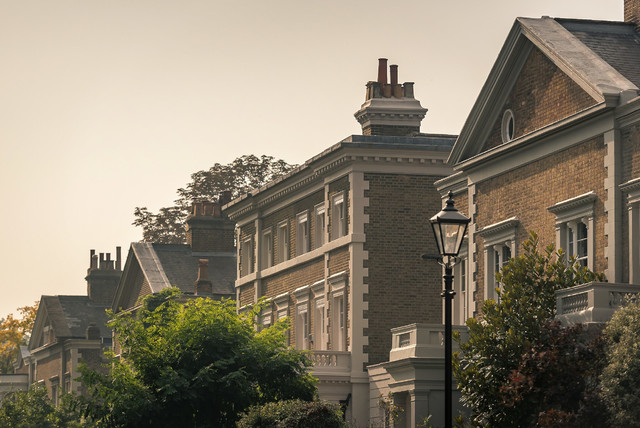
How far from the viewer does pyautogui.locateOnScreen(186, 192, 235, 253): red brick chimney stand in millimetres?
69812

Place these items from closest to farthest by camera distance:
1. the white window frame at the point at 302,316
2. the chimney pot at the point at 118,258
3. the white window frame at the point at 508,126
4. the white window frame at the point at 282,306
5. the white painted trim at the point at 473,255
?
the white window frame at the point at 508,126 → the white painted trim at the point at 473,255 → the white window frame at the point at 302,316 → the white window frame at the point at 282,306 → the chimney pot at the point at 118,258

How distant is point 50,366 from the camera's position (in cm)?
8450

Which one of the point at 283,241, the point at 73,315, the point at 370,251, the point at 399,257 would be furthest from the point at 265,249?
the point at 73,315

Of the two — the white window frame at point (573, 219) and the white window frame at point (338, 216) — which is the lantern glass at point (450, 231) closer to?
the white window frame at point (573, 219)

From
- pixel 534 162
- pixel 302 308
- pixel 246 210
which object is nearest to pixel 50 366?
pixel 246 210

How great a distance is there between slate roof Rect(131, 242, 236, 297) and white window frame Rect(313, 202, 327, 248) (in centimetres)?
1835

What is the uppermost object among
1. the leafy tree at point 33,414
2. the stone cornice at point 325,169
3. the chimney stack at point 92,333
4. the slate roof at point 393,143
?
the slate roof at point 393,143

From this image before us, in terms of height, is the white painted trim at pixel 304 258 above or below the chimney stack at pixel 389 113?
below

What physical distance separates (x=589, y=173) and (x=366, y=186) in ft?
44.5

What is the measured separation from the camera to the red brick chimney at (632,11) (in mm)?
34281

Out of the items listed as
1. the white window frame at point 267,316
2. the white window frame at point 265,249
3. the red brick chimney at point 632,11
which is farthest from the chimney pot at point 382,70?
the red brick chimney at point 632,11

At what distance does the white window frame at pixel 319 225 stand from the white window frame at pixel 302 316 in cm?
167

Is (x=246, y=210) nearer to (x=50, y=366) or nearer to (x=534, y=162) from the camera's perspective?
(x=534, y=162)

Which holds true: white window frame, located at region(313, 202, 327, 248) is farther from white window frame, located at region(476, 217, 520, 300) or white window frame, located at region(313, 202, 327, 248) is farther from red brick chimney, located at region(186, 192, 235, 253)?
red brick chimney, located at region(186, 192, 235, 253)
